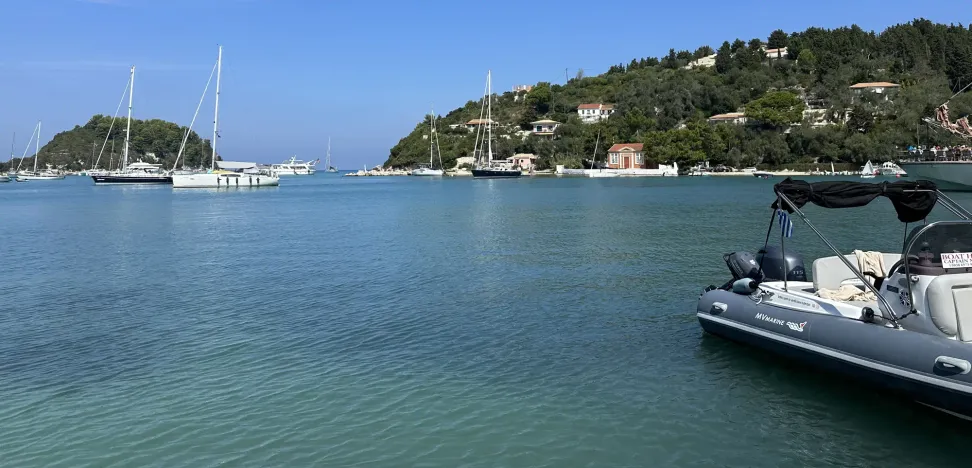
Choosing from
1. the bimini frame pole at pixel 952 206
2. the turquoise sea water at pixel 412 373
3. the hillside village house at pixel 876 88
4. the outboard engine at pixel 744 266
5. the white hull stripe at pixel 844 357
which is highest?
the hillside village house at pixel 876 88

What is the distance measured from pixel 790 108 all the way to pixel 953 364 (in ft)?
516

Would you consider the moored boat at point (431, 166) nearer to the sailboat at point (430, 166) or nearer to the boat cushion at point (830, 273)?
the sailboat at point (430, 166)

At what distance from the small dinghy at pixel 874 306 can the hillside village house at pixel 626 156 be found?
466 feet

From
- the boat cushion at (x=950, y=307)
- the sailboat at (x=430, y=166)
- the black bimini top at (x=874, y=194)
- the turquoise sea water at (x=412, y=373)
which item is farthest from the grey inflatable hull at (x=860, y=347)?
the sailboat at (x=430, y=166)

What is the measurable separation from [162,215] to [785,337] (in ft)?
165

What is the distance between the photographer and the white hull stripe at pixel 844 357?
9.80 metres

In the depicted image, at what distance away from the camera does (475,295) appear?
66.8ft

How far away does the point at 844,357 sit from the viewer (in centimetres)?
1141

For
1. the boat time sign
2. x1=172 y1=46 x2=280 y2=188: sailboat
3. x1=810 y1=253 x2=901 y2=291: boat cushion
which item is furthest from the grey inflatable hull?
x1=172 y1=46 x2=280 y2=188: sailboat

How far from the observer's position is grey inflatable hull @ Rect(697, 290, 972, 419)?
9.84m

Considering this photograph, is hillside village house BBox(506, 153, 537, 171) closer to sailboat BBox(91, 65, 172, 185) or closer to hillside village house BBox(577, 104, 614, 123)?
hillside village house BBox(577, 104, 614, 123)

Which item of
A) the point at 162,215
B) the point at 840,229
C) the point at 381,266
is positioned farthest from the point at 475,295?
the point at 162,215

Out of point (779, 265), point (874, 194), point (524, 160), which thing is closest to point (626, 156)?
point (524, 160)

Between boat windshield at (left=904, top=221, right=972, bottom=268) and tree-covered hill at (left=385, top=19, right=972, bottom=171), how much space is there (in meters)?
118
